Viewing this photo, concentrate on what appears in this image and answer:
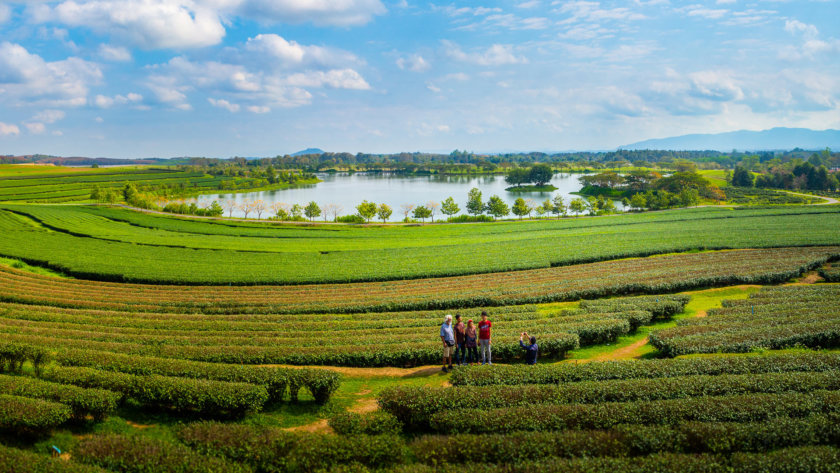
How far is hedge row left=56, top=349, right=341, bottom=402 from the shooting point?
13039mm

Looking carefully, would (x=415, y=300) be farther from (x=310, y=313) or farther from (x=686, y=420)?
(x=686, y=420)

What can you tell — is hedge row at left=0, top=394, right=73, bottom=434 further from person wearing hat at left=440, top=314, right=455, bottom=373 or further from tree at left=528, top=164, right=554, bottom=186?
tree at left=528, top=164, right=554, bottom=186

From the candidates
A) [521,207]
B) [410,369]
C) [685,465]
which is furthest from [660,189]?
[685,465]

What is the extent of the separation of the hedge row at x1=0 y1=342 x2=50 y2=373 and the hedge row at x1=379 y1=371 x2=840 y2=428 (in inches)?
465

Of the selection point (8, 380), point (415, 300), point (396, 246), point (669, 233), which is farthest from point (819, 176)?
point (8, 380)

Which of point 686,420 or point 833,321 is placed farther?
point 833,321

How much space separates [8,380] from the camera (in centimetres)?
1227

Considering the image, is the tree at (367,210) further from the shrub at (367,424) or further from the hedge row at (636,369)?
the shrub at (367,424)

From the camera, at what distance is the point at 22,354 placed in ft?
46.9

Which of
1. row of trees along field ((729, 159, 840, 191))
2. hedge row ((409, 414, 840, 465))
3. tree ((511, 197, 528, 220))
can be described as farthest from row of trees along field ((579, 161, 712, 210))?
hedge row ((409, 414, 840, 465))

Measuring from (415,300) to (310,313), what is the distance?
6204 mm

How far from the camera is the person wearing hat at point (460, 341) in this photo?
49.8 feet

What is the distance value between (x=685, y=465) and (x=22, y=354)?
63.7 ft

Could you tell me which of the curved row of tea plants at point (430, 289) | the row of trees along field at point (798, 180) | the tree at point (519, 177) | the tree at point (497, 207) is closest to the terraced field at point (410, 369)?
the curved row of tea plants at point (430, 289)
